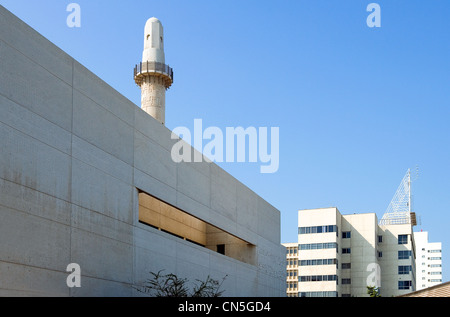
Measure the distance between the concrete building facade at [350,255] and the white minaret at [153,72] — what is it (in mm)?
52477

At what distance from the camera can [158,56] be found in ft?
182

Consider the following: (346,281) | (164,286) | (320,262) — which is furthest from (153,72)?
(346,281)

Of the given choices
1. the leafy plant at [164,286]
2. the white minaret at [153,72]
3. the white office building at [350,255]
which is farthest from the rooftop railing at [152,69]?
the white office building at [350,255]

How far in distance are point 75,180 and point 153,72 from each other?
29.1 metres

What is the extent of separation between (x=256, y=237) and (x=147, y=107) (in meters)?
15.6

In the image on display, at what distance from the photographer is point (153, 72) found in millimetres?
54812

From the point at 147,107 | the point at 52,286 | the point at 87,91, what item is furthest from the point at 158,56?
the point at 52,286

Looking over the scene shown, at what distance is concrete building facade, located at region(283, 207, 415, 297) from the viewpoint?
99312 millimetres

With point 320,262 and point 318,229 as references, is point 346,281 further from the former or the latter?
point 318,229

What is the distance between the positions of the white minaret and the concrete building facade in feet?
172

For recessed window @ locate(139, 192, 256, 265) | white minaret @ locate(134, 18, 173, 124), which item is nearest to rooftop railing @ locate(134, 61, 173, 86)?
white minaret @ locate(134, 18, 173, 124)

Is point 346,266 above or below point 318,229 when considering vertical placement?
below

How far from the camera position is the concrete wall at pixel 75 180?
23453 mm
